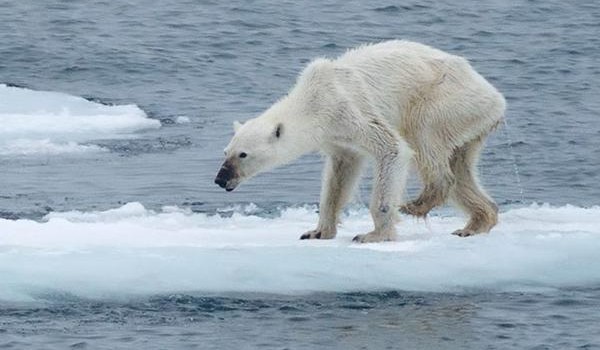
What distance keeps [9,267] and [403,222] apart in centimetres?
383

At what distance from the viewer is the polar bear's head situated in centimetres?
1248

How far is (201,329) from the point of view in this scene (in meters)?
11.0

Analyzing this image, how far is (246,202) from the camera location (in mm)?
16250

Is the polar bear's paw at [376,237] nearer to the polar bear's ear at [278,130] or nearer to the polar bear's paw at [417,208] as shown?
the polar bear's paw at [417,208]

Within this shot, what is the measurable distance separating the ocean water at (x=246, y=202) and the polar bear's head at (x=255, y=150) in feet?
1.81

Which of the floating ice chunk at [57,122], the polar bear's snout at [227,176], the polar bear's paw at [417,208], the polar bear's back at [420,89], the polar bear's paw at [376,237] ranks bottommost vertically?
the polar bear's paw at [376,237]

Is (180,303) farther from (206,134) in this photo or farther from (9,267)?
(206,134)

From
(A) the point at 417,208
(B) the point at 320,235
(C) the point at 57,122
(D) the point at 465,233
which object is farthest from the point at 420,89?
(C) the point at 57,122

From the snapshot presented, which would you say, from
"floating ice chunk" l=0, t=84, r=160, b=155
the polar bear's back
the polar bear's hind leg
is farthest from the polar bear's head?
"floating ice chunk" l=0, t=84, r=160, b=155

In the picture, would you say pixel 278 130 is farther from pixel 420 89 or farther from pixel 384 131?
pixel 420 89

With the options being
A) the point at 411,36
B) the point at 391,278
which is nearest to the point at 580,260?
the point at 391,278

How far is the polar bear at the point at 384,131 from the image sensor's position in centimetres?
1268

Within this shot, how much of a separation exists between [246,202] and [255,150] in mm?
3744

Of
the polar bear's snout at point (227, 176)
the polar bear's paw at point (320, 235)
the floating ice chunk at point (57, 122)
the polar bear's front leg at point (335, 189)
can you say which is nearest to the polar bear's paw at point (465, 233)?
the polar bear's front leg at point (335, 189)
